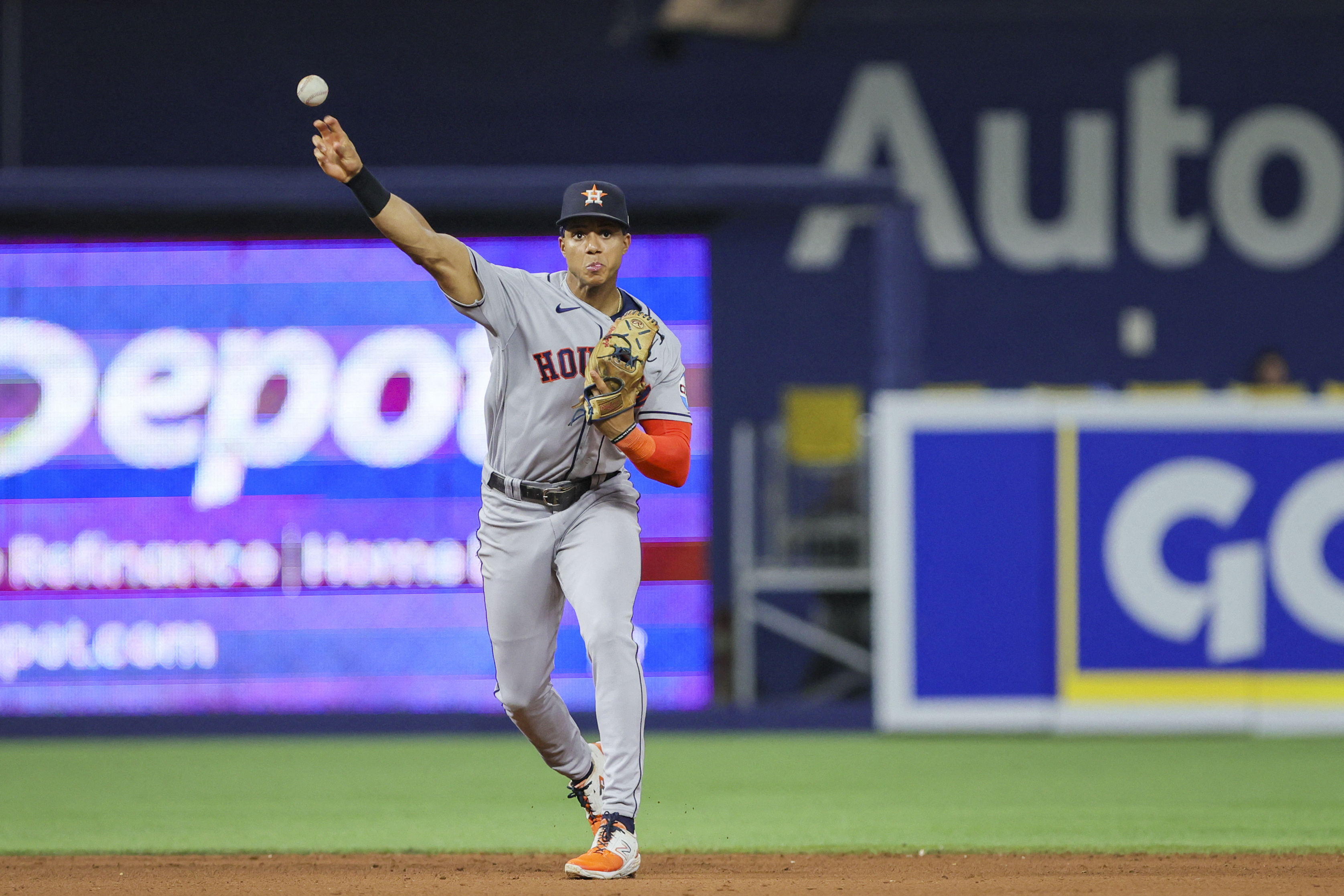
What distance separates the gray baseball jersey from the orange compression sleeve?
32 millimetres

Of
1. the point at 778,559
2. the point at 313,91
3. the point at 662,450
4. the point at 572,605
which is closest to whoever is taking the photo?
the point at 313,91

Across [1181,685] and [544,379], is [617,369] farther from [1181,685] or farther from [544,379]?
[1181,685]

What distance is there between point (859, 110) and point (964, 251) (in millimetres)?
1278

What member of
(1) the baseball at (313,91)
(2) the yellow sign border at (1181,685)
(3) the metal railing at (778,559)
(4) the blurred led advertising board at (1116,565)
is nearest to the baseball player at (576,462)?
(1) the baseball at (313,91)

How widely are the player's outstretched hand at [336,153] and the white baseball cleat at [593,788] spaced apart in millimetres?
1685

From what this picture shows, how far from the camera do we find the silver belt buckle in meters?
4.64

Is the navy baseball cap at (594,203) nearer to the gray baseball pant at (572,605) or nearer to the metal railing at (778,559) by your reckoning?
the gray baseball pant at (572,605)

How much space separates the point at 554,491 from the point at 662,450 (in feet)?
1.08

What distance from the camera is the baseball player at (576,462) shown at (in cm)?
444

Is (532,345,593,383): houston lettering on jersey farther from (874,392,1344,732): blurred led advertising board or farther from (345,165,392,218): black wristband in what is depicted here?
(874,392,1344,732): blurred led advertising board

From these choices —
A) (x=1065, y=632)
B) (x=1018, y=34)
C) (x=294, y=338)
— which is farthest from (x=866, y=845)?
(x=1018, y=34)

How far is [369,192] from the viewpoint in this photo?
4.29m

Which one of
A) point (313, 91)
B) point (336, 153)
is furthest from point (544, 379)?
point (313, 91)

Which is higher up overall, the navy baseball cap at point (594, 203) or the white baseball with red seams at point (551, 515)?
the navy baseball cap at point (594, 203)
